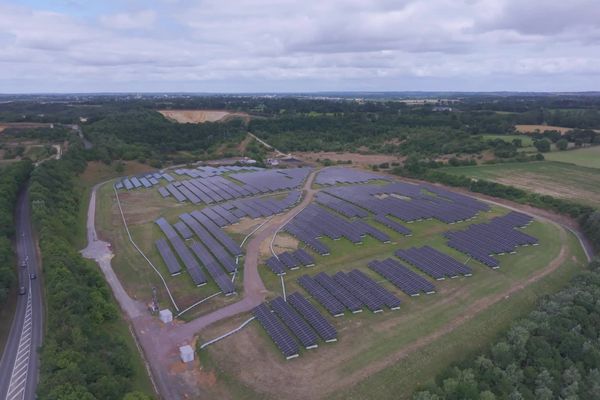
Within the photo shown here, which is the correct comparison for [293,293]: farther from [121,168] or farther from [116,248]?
[121,168]

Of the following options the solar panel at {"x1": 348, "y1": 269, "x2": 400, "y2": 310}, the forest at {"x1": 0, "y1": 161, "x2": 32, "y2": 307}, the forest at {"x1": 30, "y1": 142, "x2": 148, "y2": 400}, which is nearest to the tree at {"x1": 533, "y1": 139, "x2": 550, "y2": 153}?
the solar panel at {"x1": 348, "y1": 269, "x2": 400, "y2": 310}

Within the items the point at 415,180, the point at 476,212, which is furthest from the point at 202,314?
the point at 415,180

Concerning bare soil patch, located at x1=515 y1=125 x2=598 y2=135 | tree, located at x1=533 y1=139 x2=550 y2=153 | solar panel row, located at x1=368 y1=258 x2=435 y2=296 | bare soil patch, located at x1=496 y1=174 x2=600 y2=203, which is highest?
bare soil patch, located at x1=515 y1=125 x2=598 y2=135

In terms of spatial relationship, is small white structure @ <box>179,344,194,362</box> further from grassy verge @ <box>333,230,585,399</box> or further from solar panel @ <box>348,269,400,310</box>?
solar panel @ <box>348,269,400,310</box>

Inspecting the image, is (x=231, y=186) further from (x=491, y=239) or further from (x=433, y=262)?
(x=491, y=239)

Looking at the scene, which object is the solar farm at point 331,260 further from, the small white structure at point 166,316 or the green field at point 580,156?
the green field at point 580,156

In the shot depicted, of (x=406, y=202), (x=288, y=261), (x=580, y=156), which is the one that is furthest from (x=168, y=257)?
(x=580, y=156)
